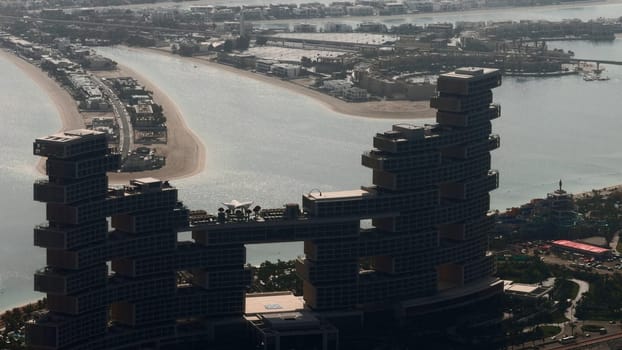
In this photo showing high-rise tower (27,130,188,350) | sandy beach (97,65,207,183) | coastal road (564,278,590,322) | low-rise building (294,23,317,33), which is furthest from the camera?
low-rise building (294,23,317,33)

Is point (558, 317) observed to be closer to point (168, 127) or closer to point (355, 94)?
point (168, 127)

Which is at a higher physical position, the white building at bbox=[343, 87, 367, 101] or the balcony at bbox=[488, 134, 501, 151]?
the balcony at bbox=[488, 134, 501, 151]

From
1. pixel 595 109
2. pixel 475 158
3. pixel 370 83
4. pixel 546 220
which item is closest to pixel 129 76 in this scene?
pixel 370 83

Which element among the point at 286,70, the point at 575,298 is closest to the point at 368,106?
the point at 286,70

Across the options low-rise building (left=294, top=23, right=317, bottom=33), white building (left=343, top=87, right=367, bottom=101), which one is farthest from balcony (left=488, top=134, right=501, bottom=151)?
low-rise building (left=294, top=23, right=317, bottom=33)

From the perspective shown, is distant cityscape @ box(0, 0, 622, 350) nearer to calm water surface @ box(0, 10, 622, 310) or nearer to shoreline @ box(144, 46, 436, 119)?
calm water surface @ box(0, 10, 622, 310)
